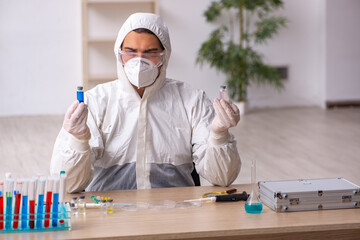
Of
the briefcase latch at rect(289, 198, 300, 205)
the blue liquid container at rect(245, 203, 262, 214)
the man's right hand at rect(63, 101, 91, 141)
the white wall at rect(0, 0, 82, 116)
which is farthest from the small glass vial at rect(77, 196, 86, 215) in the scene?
the white wall at rect(0, 0, 82, 116)

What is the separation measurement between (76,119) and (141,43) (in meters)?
0.57

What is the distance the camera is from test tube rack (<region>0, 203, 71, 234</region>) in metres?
1.77

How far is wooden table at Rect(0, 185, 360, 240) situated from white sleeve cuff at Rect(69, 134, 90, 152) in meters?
0.32

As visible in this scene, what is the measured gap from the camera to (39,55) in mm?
7738

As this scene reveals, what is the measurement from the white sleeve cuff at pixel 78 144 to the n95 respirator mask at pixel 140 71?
0.40m

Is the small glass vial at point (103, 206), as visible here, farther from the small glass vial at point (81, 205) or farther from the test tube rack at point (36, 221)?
the test tube rack at point (36, 221)

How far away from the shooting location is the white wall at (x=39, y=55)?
764 cm

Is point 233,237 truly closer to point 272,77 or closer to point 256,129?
point 256,129

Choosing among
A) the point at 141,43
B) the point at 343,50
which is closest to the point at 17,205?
the point at 141,43

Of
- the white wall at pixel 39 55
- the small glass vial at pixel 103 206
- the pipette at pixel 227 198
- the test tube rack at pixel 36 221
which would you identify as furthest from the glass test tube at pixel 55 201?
the white wall at pixel 39 55

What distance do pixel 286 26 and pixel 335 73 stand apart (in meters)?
0.95

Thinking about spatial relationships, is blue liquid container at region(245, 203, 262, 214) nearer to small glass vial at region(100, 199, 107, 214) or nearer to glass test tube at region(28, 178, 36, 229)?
small glass vial at region(100, 199, 107, 214)

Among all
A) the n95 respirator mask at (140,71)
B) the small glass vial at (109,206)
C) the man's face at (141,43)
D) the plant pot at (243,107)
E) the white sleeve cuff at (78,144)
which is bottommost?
the plant pot at (243,107)

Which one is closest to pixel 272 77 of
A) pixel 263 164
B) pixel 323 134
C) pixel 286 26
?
pixel 286 26
